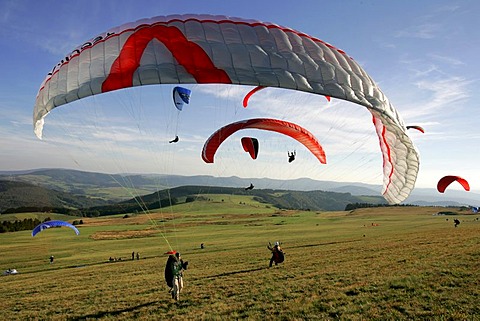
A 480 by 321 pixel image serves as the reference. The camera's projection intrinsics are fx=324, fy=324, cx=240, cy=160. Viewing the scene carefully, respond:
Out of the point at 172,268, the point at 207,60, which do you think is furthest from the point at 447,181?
the point at 207,60

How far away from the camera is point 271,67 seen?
7.97 metres

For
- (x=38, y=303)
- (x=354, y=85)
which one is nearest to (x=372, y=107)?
(x=354, y=85)

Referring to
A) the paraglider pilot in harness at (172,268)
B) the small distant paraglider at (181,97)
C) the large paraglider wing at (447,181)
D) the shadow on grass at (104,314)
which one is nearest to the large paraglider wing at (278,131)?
the small distant paraglider at (181,97)

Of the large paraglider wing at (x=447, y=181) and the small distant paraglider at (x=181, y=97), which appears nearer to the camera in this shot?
the small distant paraglider at (x=181, y=97)

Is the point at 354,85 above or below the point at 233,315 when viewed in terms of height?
above

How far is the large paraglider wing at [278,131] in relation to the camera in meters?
12.9

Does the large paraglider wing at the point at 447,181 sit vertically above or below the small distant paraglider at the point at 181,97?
below

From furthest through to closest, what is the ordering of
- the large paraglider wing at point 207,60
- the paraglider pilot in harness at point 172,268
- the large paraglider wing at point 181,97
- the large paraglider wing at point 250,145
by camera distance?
the large paraglider wing at point 250,145
the large paraglider wing at point 181,97
the paraglider pilot in harness at point 172,268
the large paraglider wing at point 207,60

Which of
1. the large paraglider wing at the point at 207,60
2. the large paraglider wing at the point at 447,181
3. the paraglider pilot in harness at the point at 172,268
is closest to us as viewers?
the large paraglider wing at the point at 207,60

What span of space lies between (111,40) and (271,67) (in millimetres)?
4196

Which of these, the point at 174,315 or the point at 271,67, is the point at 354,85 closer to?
the point at 271,67

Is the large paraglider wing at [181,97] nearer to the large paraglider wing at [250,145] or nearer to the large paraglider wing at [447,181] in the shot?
the large paraglider wing at [250,145]

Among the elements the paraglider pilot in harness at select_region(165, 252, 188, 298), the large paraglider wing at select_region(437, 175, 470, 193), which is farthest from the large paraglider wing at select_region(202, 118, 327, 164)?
the large paraglider wing at select_region(437, 175, 470, 193)

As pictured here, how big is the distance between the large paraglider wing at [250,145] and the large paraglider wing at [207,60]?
7398 mm
